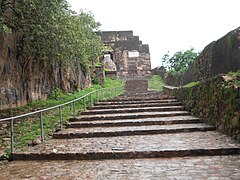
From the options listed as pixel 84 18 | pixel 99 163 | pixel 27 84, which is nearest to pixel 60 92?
pixel 27 84

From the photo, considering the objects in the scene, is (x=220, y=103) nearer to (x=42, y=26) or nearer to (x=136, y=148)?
(x=136, y=148)

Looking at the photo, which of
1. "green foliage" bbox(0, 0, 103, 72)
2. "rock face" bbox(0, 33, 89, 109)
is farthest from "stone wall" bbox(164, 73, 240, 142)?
"rock face" bbox(0, 33, 89, 109)

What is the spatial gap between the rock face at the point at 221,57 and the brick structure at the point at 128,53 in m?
18.7

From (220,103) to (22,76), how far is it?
21.0ft

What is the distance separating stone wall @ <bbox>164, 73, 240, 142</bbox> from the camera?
4.70 metres

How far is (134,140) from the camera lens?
17.3 feet

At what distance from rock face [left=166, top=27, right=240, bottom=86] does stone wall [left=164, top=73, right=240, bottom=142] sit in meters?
0.64

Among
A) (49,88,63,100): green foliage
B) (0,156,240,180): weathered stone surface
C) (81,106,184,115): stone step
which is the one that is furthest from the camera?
(49,88,63,100): green foliage

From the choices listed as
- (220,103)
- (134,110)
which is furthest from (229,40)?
(134,110)

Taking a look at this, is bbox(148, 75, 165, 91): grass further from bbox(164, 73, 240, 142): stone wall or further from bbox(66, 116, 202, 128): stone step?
bbox(66, 116, 202, 128): stone step

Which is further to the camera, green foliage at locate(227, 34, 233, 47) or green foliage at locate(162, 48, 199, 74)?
green foliage at locate(162, 48, 199, 74)

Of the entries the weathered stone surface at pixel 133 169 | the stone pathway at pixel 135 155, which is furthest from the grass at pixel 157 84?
the weathered stone surface at pixel 133 169

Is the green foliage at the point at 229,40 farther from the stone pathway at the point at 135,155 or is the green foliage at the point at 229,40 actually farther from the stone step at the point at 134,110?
the stone step at the point at 134,110

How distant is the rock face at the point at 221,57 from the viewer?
5.84 meters
